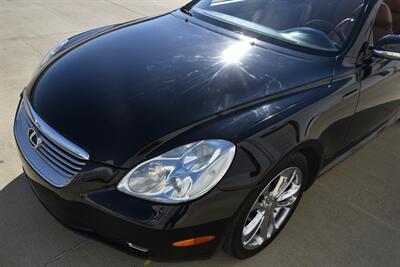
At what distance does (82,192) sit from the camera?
5.64 ft

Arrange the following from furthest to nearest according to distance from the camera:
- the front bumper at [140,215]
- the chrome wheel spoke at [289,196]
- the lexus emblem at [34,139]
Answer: the chrome wheel spoke at [289,196] → the lexus emblem at [34,139] → the front bumper at [140,215]

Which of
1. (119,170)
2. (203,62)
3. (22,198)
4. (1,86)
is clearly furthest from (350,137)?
(1,86)

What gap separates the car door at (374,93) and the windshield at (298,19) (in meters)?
0.20

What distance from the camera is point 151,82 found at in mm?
2066

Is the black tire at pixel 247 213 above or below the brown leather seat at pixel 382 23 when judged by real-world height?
below

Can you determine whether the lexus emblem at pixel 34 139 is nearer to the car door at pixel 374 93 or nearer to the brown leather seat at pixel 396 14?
the car door at pixel 374 93

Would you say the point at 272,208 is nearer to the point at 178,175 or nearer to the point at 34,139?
the point at 178,175

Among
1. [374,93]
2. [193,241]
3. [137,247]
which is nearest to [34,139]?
[137,247]

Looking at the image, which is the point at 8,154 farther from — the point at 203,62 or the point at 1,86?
the point at 203,62

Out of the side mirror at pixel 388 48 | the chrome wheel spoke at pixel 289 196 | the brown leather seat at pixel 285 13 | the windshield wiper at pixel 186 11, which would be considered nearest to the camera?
the chrome wheel spoke at pixel 289 196

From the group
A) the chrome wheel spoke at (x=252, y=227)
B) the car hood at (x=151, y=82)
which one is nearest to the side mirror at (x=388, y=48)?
the car hood at (x=151, y=82)

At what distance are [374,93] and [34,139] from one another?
7.04 ft

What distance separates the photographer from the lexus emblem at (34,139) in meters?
1.92

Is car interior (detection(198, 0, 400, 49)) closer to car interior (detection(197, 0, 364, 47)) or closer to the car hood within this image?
car interior (detection(197, 0, 364, 47))
